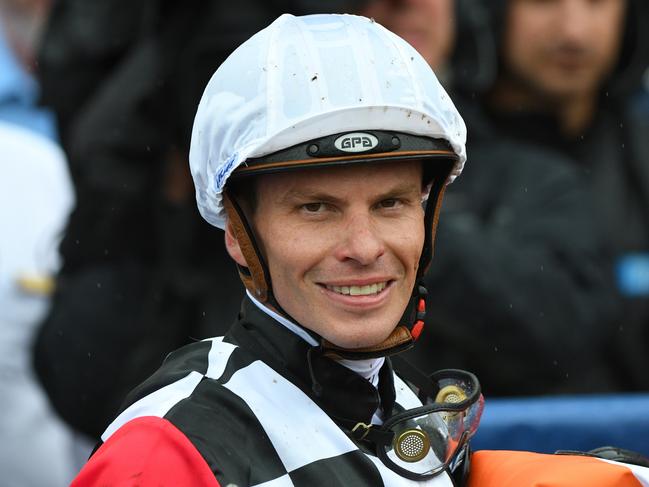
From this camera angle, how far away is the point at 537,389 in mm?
5363

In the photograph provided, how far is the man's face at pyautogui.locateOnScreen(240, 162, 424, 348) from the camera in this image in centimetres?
308

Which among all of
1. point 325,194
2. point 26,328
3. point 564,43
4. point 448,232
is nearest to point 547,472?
point 325,194

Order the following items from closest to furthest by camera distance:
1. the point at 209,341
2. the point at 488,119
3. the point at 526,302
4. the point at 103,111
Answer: the point at 209,341, the point at 526,302, the point at 103,111, the point at 488,119

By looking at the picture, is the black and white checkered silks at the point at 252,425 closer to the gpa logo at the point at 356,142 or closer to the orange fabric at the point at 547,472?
the orange fabric at the point at 547,472

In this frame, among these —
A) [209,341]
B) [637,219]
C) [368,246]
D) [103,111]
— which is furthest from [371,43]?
[637,219]

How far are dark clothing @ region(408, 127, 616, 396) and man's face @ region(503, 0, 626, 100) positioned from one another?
0.54 meters

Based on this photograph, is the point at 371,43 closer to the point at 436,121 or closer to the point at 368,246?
the point at 436,121

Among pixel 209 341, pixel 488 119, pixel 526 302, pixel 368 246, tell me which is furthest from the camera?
pixel 488 119

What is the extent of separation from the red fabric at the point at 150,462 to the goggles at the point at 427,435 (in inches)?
17.5

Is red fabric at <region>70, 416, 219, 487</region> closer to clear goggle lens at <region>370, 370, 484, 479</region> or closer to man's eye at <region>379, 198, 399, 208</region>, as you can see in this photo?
clear goggle lens at <region>370, 370, 484, 479</region>

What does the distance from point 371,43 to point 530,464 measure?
3.28 ft

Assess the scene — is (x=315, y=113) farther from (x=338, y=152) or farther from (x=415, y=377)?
(x=415, y=377)

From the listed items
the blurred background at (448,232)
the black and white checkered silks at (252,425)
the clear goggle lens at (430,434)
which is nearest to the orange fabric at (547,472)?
the clear goggle lens at (430,434)

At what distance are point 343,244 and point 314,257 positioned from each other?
0.07 m
